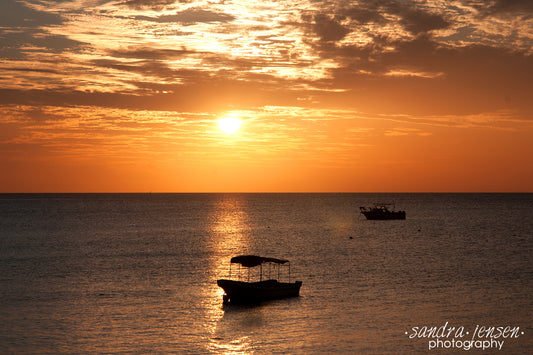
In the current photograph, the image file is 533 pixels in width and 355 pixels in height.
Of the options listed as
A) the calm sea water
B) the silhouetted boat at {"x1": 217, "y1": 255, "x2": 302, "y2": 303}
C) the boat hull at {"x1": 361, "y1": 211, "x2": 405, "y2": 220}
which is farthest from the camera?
the boat hull at {"x1": 361, "y1": 211, "x2": 405, "y2": 220}

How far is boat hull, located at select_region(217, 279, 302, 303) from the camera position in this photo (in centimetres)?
5109

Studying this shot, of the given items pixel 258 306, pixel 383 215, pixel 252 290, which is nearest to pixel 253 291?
pixel 252 290

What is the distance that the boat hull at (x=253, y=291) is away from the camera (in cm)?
5109

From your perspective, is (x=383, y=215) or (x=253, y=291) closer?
(x=253, y=291)

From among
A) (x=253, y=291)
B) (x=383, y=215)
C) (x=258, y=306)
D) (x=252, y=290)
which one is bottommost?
(x=258, y=306)

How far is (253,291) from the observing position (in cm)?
5150

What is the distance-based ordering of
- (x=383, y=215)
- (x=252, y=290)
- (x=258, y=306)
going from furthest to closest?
1. (x=383, y=215)
2. (x=252, y=290)
3. (x=258, y=306)

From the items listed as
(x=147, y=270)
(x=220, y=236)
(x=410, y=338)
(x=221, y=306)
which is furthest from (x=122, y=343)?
(x=220, y=236)

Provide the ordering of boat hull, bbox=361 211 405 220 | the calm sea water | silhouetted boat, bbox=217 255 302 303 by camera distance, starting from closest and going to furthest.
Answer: the calm sea water
silhouetted boat, bbox=217 255 302 303
boat hull, bbox=361 211 405 220

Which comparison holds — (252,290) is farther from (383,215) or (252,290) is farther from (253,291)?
(383,215)

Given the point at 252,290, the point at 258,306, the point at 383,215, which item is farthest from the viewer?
the point at 383,215

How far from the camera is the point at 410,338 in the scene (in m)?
37.9

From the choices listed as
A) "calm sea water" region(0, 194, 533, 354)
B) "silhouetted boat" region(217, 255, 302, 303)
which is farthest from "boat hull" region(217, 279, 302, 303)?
"calm sea water" region(0, 194, 533, 354)

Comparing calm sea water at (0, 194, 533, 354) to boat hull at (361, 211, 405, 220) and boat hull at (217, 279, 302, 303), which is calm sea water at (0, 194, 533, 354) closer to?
boat hull at (217, 279, 302, 303)
